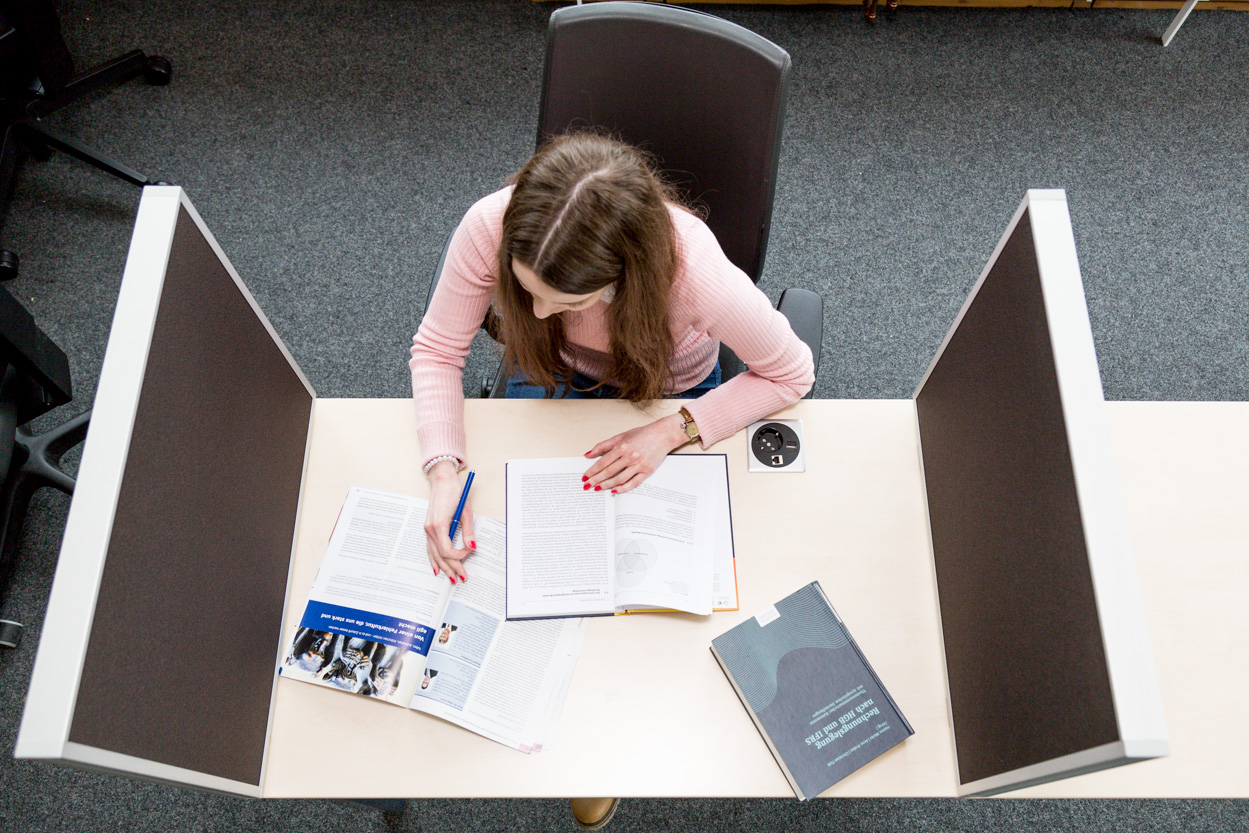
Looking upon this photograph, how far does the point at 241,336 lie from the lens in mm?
869

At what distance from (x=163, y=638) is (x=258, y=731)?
209mm

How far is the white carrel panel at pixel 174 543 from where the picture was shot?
603 mm

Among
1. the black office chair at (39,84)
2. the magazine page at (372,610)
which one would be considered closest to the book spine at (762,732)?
Result: the magazine page at (372,610)

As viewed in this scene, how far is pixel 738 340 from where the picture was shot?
975 millimetres

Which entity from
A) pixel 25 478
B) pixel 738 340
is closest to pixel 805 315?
pixel 738 340

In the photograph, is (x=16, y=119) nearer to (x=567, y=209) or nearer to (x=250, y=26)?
(x=250, y=26)

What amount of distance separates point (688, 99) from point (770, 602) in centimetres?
65

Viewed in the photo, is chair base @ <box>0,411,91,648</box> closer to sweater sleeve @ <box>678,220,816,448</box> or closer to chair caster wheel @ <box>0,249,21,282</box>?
chair caster wheel @ <box>0,249,21,282</box>

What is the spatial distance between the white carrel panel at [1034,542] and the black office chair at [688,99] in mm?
288

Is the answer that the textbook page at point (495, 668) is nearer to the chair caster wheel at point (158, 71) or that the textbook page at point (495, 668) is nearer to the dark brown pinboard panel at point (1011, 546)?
the dark brown pinboard panel at point (1011, 546)

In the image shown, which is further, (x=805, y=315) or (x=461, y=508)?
(x=805, y=315)

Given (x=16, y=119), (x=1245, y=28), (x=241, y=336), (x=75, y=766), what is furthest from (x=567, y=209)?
(x=1245, y=28)

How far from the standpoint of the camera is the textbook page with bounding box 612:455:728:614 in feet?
3.01

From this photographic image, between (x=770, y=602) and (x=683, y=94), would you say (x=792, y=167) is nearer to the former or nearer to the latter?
(x=683, y=94)
